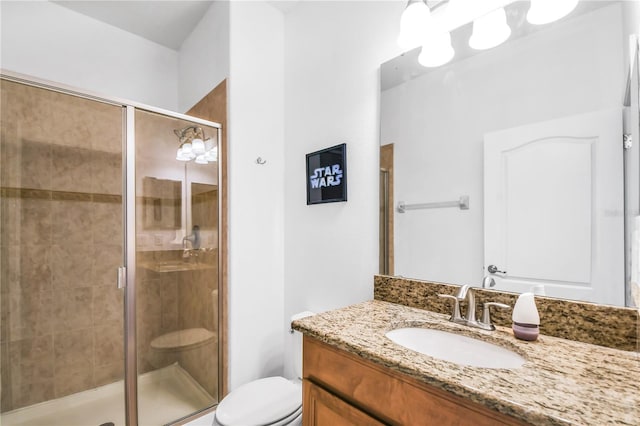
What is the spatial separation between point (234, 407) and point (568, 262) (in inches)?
54.4

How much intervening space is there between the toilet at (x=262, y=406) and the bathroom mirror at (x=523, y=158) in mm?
764

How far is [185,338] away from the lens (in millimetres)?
1919

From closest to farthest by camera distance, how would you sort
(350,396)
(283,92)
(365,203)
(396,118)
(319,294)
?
1. (350,396)
2. (396,118)
3. (365,203)
4. (319,294)
5. (283,92)

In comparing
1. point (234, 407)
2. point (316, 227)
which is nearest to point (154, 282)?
point (234, 407)

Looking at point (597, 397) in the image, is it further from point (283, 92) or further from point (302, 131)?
point (283, 92)

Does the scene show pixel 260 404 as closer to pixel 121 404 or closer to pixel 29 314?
pixel 121 404

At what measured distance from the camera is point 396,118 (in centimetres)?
138

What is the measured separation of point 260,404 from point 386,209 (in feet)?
3.45

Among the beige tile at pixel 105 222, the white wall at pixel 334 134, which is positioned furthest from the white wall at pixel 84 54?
the white wall at pixel 334 134

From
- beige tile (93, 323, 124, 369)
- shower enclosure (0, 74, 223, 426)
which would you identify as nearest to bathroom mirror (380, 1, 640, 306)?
shower enclosure (0, 74, 223, 426)

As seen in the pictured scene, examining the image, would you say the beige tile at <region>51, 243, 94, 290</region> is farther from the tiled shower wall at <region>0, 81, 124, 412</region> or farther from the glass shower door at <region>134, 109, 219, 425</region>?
the glass shower door at <region>134, 109, 219, 425</region>

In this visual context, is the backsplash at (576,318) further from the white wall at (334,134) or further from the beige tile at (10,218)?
the beige tile at (10,218)

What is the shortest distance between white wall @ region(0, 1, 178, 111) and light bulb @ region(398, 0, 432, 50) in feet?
5.37

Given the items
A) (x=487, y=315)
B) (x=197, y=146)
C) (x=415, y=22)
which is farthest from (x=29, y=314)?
(x=415, y=22)
